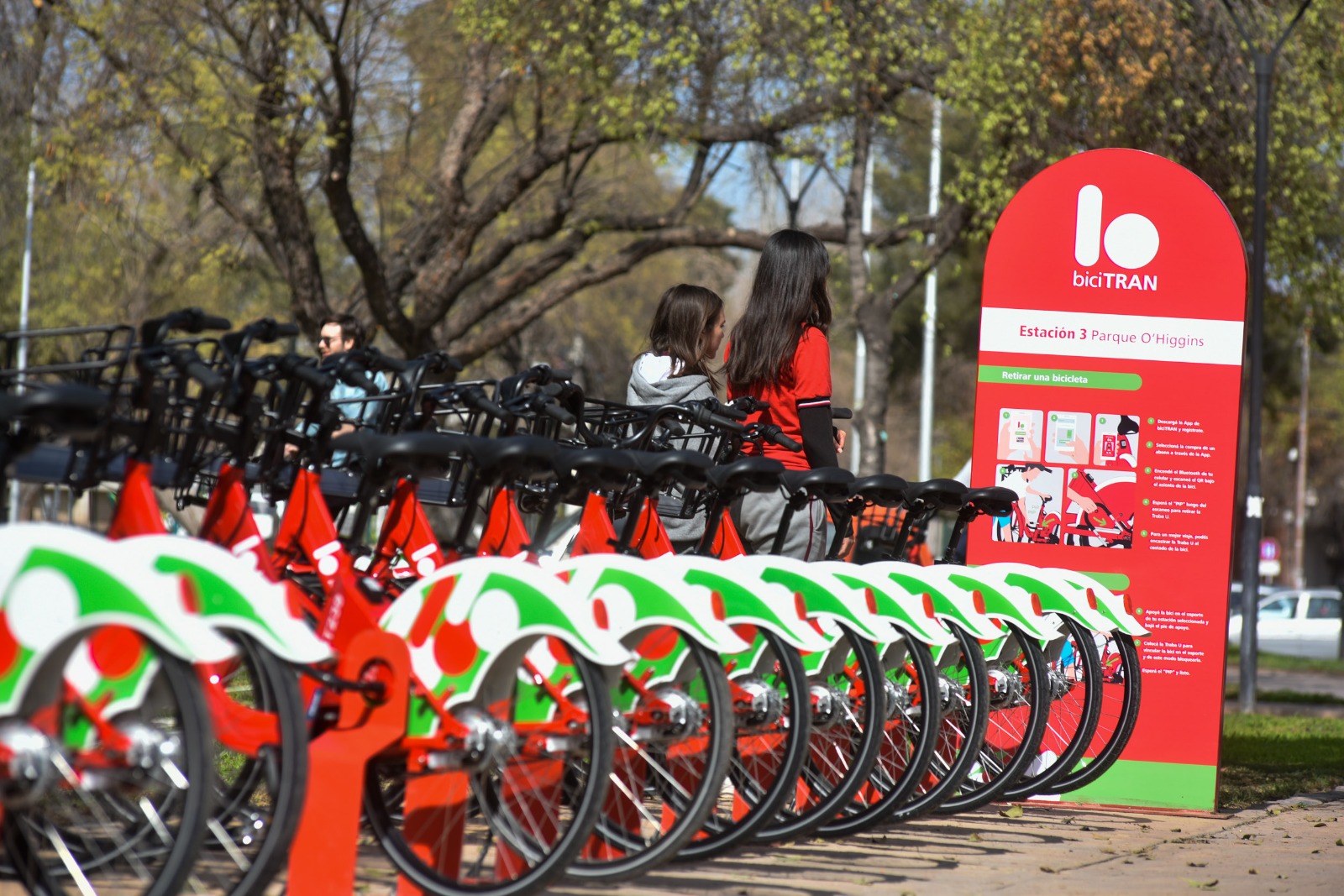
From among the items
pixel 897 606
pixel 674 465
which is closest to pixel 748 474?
pixel 674 465

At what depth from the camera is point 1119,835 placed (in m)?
6.23

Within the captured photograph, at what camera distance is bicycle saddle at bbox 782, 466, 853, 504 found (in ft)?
17.9

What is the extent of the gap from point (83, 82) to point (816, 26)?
7.07 metres

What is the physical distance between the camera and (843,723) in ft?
16.2

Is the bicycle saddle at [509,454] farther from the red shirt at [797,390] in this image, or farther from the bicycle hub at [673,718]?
the red shirt at [797,390]

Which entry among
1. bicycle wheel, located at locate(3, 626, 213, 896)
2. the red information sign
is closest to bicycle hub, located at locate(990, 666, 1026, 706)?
the red information sign

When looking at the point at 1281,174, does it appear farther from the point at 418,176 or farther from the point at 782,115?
the point at 418,176

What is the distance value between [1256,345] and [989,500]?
32.9ft

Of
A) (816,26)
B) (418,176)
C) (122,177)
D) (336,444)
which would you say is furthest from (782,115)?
(336,444)

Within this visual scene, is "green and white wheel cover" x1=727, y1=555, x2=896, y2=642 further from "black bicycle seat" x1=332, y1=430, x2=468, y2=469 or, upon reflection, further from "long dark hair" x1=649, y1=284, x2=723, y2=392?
"long dark hair" x1=649, y1=284, x2=723, y2=392

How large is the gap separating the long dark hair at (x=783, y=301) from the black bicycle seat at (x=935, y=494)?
72 centimetres

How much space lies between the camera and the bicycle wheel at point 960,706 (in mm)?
5469

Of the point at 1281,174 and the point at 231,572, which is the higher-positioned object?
the point at 1281,174

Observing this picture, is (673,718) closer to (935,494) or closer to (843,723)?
(843,723)
